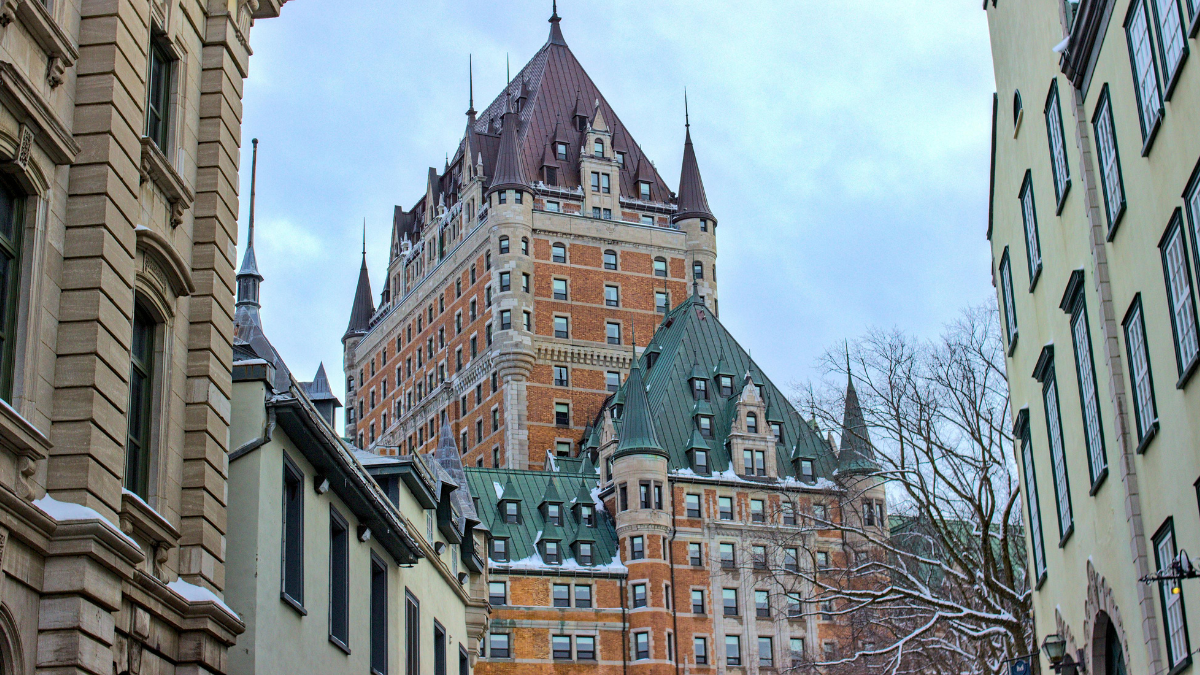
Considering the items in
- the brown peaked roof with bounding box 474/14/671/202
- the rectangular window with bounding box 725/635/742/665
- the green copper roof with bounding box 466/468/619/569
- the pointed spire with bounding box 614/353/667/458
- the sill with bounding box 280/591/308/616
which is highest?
the brown peaked roof with bounding box 474/14/671/202

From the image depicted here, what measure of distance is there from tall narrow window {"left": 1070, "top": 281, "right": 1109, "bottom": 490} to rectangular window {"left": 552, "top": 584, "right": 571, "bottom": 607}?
5868cm

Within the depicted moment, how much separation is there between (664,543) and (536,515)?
23.8 feet

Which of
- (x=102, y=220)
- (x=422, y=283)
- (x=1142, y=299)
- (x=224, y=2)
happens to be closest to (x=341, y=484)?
(x=224, y=2)

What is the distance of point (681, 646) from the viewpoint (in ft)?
261

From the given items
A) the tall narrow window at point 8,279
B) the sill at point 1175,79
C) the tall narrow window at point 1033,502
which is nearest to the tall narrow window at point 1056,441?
the tall narrow window at point 1033,502

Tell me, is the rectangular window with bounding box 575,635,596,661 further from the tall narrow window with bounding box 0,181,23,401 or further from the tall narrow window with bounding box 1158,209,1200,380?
the tall narrow window with bounding box 0,181,23,401

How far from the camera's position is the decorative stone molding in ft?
54.4

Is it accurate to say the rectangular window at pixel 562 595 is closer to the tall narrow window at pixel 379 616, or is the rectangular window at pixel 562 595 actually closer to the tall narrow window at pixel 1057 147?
the tall narrow window at pixel 379 616

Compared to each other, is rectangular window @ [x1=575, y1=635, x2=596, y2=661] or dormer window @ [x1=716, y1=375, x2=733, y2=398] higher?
dormer window @ [x1=716, y1=375, x2=733, y2=398]

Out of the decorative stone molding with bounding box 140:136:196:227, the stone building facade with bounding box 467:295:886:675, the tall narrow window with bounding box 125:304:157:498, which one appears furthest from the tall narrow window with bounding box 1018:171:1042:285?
the stone building facade with bounding box 467:295:886:675

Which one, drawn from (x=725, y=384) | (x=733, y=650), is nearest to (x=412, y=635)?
(x=733, y=650)

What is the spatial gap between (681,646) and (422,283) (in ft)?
144

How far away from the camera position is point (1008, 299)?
29734 mm

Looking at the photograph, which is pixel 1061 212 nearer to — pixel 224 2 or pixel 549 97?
pixel 224 2
